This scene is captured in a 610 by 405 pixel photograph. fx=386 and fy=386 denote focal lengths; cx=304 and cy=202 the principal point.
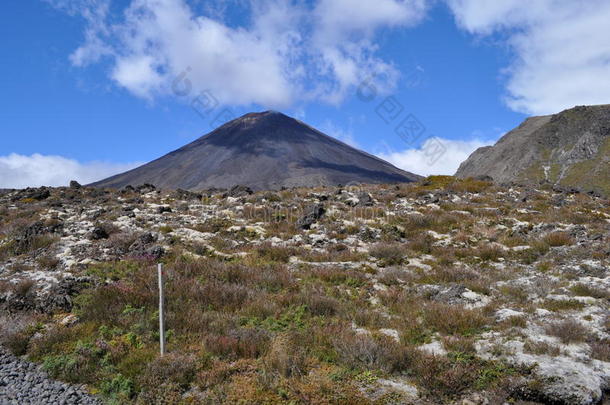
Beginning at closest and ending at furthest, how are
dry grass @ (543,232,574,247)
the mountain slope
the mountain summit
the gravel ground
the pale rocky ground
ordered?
the gravel ground, the pale rocky ground, dry grass @ (543,232,574,247), the mountain slope, the mountain summit

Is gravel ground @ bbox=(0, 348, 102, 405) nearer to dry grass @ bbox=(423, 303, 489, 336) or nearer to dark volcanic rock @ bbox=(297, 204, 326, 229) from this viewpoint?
dry grass @ bbox=(423, 303, 489, 336)

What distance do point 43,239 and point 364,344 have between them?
496 inches

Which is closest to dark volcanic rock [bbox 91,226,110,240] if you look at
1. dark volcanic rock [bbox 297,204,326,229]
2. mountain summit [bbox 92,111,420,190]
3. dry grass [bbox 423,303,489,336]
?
dark volcanic rock [bbox 297,204,326,229]

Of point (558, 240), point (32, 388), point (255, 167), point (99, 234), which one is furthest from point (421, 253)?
point (255, 167)

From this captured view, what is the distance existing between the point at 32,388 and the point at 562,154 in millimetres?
157017

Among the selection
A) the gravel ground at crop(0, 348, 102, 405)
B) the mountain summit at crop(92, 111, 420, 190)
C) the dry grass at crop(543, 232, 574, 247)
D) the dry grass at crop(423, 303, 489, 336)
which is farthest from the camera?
the mountain summit at crop(92, 111, 420, 190)

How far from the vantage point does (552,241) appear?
13.5 m

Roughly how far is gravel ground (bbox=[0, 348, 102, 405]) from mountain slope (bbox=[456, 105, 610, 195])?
11641cm

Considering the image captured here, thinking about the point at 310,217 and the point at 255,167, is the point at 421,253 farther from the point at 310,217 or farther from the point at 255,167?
the point at 255,167

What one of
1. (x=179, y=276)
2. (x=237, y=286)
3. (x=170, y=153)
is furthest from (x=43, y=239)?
(x=170, y=153)

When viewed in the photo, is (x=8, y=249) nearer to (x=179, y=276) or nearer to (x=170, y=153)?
(x=179, y=276)

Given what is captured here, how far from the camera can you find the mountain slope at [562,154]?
369ft

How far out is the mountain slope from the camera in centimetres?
11238

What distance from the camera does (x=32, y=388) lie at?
576cm
